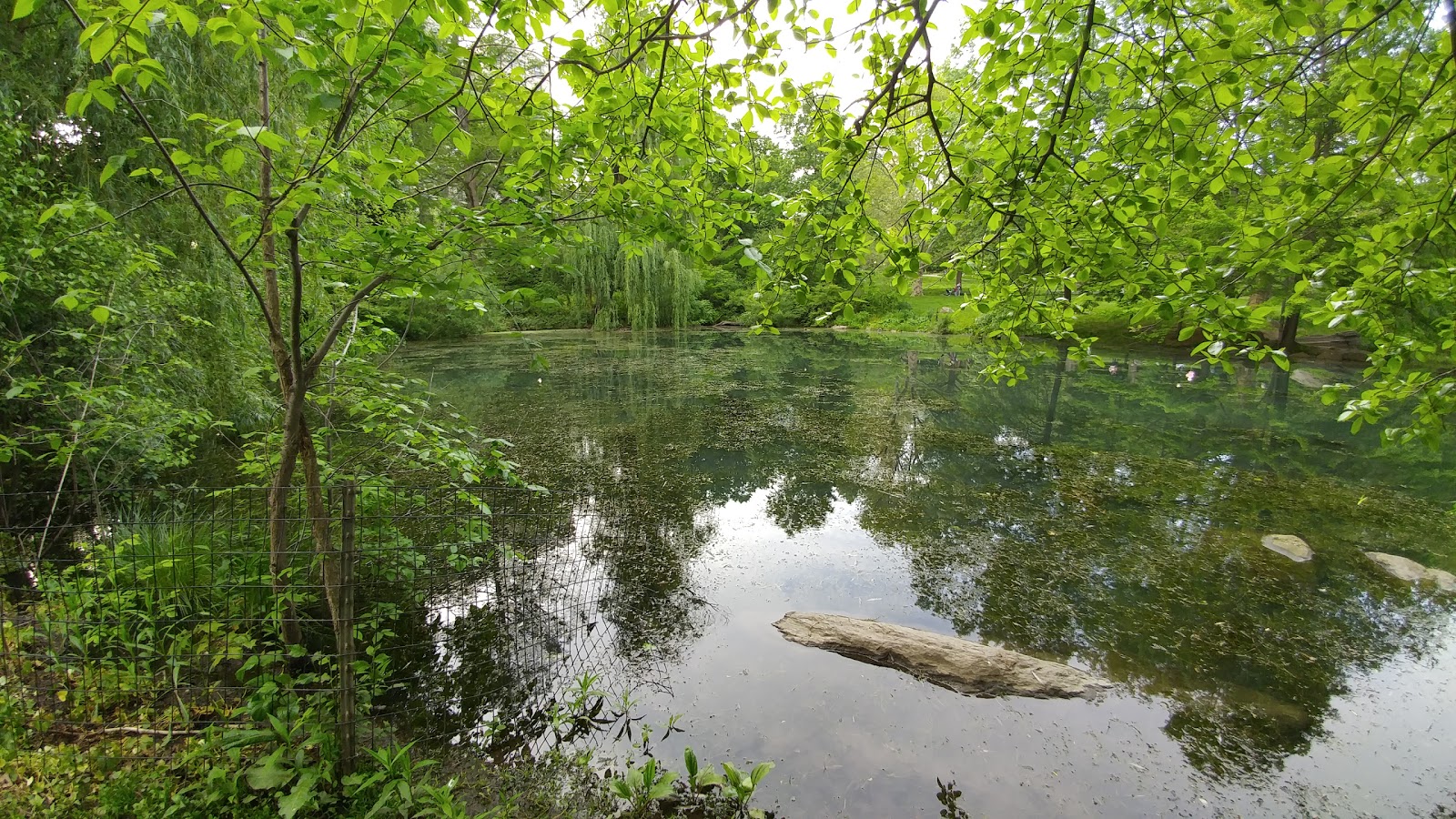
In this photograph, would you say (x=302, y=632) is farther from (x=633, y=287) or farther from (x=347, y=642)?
(x=633, y=287)

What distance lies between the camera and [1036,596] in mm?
4723

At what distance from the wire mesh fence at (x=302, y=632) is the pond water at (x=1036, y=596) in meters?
0.55

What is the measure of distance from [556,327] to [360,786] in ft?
90.9

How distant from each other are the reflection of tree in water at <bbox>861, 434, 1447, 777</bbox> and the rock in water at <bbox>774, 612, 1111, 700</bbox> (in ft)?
1.09

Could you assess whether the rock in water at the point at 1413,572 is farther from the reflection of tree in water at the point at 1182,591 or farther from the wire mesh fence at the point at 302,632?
the wire mesh fence at the point at 302,632

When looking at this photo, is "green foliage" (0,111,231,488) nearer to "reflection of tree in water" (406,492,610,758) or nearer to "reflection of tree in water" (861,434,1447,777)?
"reflection of tree in water" (406,492,610,758)

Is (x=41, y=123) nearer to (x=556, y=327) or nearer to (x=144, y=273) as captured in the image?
(x=144, y=273)

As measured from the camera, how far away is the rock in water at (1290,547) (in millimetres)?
5422

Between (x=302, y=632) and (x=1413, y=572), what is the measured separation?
27.0 ft

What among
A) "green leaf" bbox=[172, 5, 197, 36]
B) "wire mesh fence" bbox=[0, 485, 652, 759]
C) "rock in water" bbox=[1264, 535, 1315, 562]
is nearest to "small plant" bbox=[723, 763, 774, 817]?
"wire mesh fence" bbox=[0, 485, 652, 759]

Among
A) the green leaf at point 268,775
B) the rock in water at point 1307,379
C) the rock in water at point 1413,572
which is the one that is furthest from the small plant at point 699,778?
the rock in water at point 1307,379

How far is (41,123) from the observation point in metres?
4.47

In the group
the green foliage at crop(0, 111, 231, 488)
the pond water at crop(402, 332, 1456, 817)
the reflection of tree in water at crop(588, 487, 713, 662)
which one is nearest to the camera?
the pond water at crop(402, 332, 1456, 817)

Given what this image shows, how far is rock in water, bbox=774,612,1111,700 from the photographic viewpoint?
3.66 metres
